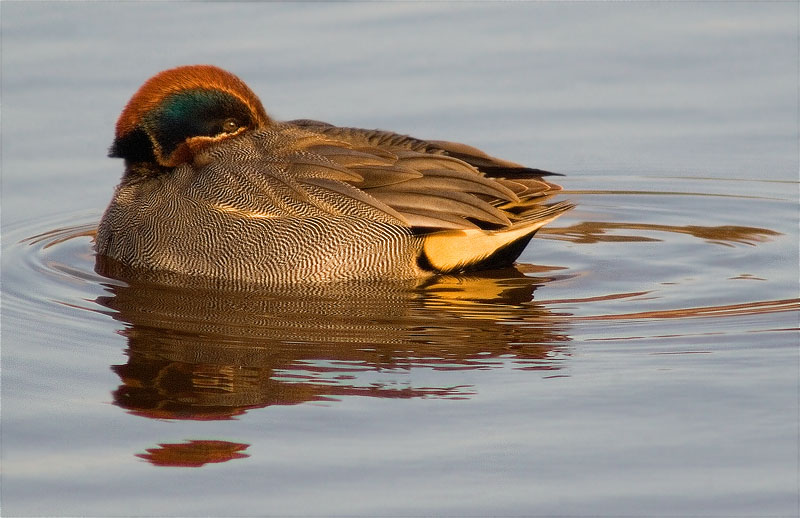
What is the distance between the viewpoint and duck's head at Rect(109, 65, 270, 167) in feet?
27.3

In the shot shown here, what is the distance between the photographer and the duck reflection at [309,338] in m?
6.37

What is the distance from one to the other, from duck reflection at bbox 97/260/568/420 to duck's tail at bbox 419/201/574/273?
0.13 m

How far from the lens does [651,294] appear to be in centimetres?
775

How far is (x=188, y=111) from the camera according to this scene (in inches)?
328

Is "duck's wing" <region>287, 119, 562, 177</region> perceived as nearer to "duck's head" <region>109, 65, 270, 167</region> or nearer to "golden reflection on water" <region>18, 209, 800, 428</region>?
"duck's head" <region>109, 65, 270, 167</region>

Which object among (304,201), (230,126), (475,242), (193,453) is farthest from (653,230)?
(193,453)

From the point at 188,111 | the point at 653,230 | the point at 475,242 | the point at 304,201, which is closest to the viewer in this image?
the point at 304,201

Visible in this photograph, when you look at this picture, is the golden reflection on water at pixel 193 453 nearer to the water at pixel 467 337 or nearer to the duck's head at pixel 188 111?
the water at pixel 467 337

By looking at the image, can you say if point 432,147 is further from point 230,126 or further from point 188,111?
point 188,111


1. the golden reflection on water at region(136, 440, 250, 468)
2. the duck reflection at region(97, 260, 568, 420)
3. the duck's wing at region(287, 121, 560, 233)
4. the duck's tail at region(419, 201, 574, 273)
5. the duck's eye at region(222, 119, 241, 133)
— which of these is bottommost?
the golden reflection on water at region(136, 440, 250, 468)

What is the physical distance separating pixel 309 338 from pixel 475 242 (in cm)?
141

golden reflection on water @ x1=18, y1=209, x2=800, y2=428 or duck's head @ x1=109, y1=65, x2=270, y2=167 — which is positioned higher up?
duck's head @ x1=109, y1=65, x2=270, y2=167

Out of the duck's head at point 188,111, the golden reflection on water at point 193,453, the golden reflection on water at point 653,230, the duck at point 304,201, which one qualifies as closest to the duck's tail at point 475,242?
the duck at point 304,201

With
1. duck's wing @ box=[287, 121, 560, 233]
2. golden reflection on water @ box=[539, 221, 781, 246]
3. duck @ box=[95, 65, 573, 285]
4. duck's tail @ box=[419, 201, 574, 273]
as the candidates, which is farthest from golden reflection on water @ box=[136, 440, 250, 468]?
golden reflection on water @ box=[539, 221, 781, 246]
